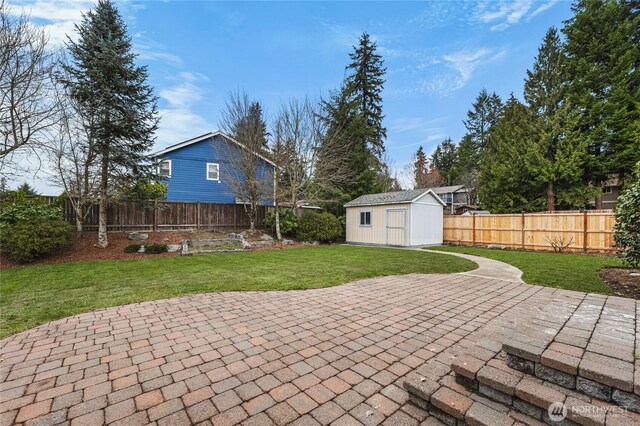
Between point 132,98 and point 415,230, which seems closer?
point 132,98

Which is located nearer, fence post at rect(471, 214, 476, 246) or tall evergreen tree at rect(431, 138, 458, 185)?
fence post at rect(471, 214, 476, 246)

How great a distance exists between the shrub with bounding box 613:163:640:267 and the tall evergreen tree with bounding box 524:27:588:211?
13.9 meters

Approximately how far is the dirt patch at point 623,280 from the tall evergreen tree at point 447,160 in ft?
115

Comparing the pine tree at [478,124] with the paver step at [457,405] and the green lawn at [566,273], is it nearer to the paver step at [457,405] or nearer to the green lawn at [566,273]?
the green lawn at [566,273]

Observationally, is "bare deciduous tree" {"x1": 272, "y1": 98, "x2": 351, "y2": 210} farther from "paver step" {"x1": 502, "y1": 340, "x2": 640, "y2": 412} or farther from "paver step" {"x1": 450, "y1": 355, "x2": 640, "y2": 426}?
"paver step" {"x1": 502, "y1": 340, "x2": 640, "y2": 412}

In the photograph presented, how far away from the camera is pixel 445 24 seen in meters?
10.1

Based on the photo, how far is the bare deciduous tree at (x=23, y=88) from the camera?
27.4 ft

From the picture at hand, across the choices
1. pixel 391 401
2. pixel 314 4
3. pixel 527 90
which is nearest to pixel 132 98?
pixel 314 4

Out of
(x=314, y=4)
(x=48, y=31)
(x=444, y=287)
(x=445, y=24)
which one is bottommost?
(x=444, y=287)

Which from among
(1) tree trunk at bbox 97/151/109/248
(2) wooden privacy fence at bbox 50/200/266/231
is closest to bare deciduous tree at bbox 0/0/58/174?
(1) tree trunk at bbox 97/151/109/248

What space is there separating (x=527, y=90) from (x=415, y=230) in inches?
583

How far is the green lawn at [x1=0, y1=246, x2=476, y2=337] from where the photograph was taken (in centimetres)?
445

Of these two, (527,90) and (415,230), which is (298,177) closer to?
(415,230)

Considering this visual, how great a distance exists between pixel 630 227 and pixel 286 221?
12.6 m
